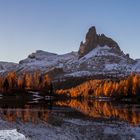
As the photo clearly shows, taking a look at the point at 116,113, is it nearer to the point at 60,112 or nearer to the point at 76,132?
the point at 60,112

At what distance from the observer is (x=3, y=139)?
138 feet

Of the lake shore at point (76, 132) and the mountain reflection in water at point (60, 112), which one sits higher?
the mountain reflection in water at point (60, 112)

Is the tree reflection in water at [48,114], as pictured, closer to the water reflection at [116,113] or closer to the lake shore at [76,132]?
the water reflection at [116,113]

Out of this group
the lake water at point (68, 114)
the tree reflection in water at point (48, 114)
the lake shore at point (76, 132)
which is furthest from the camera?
the tree reflection in water at point (48, 114)

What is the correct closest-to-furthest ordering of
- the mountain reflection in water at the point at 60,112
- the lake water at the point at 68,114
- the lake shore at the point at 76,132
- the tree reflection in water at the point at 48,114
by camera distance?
1. the lake shore at the point at 76,132
2. the lake water at the point at 68,114
3. the tree reflection in water at the point at 48,114
4. the mountain reflection in water at the point at 60,112

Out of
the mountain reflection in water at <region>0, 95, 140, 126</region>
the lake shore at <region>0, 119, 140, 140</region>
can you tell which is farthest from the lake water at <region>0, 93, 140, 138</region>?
the lake shore at <region>0, 119, 140, 140</region>

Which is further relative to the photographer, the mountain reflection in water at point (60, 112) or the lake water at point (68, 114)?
the mountain reflection in water at point (60, 112)

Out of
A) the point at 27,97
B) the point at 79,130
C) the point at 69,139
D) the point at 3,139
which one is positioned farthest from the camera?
the point at 27,97

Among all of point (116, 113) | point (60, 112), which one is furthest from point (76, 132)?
point (116, 113)

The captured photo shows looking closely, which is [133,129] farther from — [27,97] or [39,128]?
[27,97]

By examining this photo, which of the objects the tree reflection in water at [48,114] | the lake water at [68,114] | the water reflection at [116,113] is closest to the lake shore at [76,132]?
the lake water at [68,114]

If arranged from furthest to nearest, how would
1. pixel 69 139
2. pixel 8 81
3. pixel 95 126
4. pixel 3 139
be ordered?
pixel 8 81, pixel 95 126, pixel 69 139, pixel 3 139

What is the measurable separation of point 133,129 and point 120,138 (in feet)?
30.0

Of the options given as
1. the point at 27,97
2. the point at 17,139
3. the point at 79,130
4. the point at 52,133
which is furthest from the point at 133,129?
the point at 27,97
